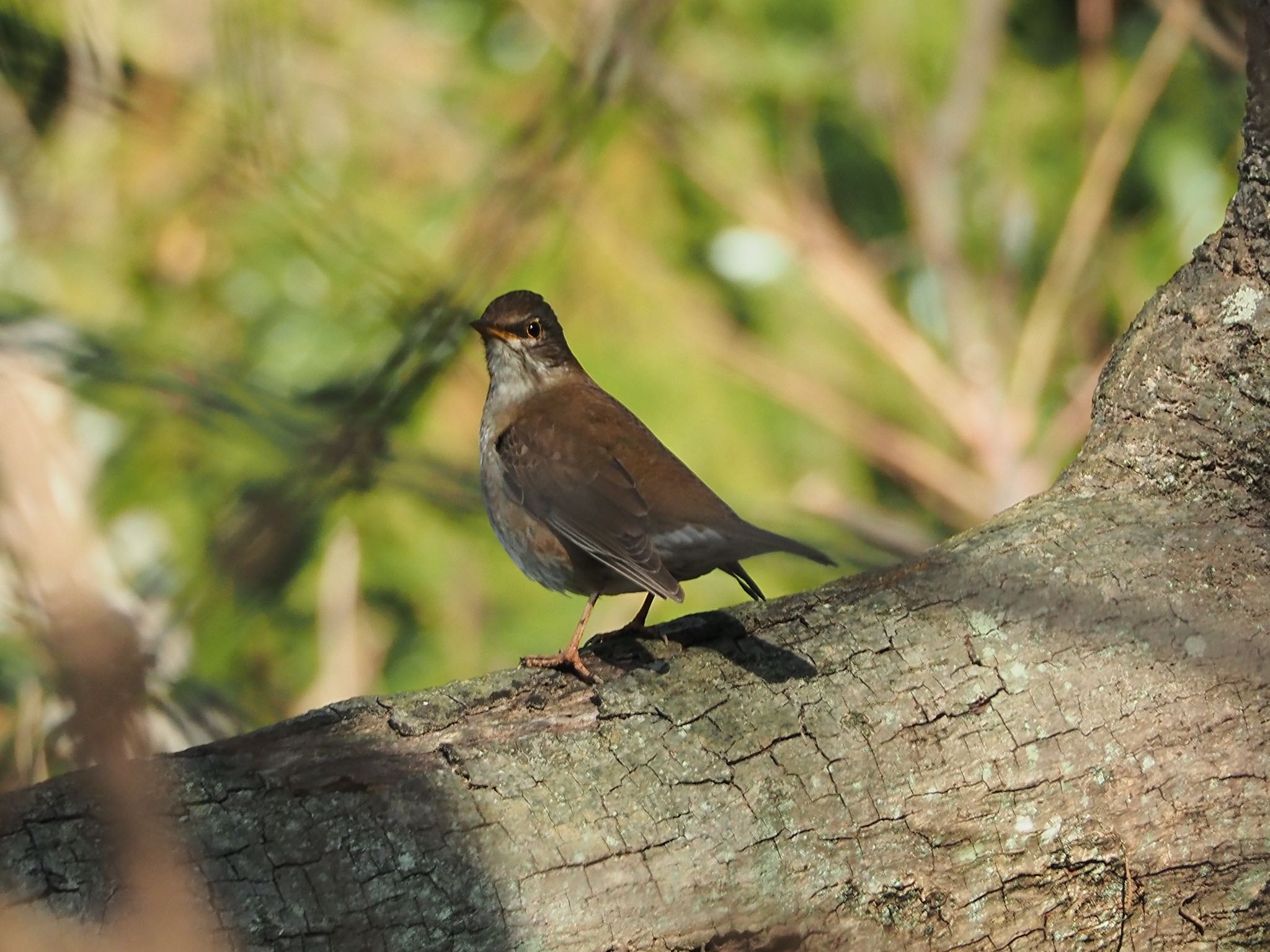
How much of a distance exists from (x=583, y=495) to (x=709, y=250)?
2.97 meters

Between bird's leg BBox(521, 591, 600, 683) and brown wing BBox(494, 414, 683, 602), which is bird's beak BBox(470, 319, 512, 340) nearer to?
brown wing BBox(494, 414, 683, 602)

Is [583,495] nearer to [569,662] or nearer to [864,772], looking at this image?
[569,662]

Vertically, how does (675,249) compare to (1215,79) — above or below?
above

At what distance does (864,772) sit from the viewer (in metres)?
2.23

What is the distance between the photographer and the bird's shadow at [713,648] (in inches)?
94.4

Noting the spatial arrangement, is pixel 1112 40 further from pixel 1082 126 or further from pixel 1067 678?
pixel 1067 678

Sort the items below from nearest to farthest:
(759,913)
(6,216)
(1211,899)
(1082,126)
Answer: (759,913) → (1211,899) → (6,216) → (1082,126)

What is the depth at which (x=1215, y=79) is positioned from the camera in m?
6.07

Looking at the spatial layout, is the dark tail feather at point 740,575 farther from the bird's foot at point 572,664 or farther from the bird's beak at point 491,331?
the bird's beak at point 491,331

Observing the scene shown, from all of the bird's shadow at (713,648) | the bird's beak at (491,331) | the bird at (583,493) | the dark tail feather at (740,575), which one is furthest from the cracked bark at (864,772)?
the bird's beak at (491,331)

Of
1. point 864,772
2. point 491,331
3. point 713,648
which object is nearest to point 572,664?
point 713,648

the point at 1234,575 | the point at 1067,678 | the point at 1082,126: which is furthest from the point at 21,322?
the point at 1082,126

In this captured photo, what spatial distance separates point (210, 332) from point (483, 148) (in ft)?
4.81

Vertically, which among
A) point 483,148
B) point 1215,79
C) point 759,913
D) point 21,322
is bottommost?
point 759,913
